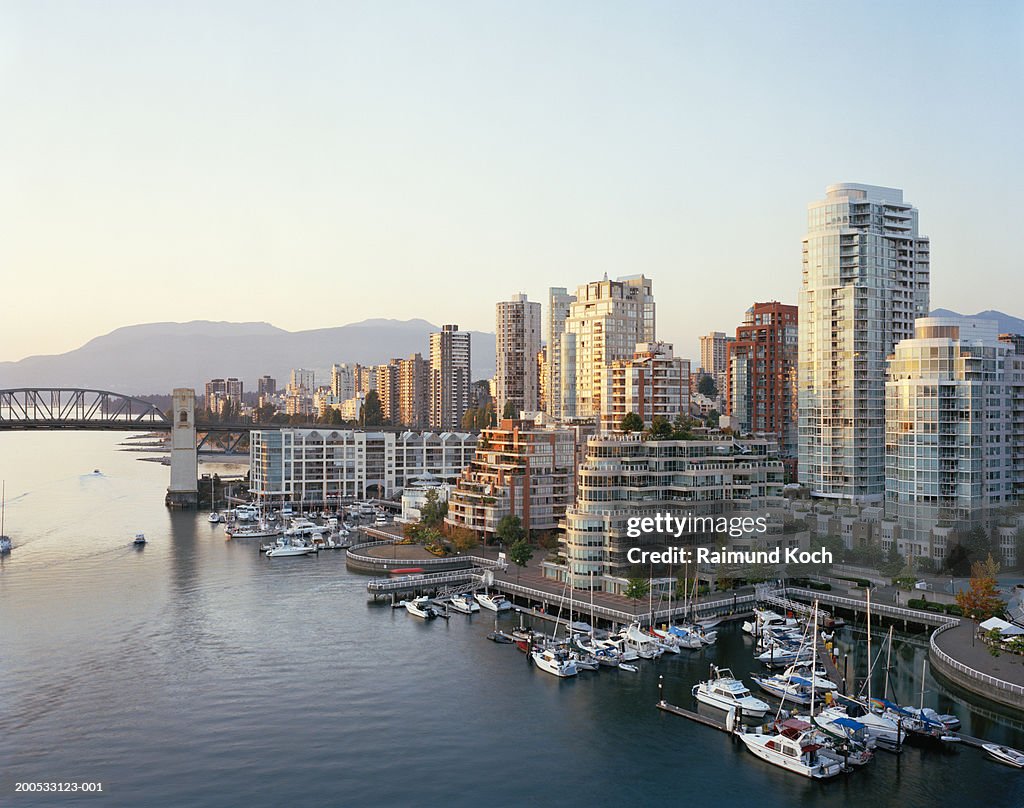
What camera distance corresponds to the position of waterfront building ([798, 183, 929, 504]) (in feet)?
161

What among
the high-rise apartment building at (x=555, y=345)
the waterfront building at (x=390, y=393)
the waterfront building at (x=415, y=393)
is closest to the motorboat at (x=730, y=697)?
the high-rise apartment building at (x=555, y=345)

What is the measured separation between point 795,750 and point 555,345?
6856 centimetres

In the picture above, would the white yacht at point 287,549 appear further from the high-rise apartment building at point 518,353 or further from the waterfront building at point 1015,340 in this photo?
the high-rise apartment building at point 518,353

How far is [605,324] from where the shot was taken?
73250 mm

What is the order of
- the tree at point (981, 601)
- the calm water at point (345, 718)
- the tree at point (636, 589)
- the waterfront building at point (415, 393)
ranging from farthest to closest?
the waterfront building at point (415, 393)
the tree at point (636, 589)
the tree at point (981, 601)
the calm water at point (345, 718)

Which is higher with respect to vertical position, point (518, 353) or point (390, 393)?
point (518, 353)

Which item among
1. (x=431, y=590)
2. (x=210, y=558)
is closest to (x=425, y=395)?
(x=210, y=558)

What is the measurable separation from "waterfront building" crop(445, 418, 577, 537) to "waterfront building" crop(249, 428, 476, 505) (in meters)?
23.1

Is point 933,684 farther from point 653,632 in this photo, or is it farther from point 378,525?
point 378,525

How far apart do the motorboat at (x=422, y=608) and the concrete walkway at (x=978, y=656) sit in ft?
60.5

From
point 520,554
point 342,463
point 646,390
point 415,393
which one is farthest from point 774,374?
point 415,393

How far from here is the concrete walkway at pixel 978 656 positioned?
1090 inches

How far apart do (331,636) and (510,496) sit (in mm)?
16843

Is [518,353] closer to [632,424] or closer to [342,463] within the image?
[342,463]
